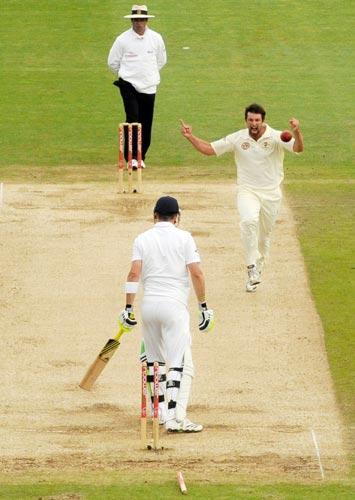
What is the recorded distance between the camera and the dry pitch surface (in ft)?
41.4

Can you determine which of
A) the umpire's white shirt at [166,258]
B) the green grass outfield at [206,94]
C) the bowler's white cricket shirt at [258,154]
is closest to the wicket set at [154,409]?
the umpire's white shirt at [166,258]

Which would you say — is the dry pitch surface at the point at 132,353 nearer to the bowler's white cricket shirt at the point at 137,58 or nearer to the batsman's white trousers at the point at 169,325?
the batsman's white trousers at the point at 169,325

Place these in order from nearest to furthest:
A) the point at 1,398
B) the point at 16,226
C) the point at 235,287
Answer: the point at 1,398 → the point at 235,287 → the point at 16,226

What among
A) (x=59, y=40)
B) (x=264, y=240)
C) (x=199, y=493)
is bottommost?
(x=199, y=493)

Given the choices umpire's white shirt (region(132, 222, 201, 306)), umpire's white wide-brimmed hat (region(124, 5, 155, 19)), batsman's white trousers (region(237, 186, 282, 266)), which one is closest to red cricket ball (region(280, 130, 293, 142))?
batsman's white trousers (region(237, 186, 282, 266))

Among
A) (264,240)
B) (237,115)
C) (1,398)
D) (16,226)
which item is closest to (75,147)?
(237,115)

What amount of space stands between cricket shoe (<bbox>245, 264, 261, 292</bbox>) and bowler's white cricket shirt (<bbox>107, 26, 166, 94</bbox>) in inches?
232

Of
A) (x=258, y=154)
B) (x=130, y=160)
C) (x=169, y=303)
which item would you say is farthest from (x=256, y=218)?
(x=130, y=160)

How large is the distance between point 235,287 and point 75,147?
298 inches

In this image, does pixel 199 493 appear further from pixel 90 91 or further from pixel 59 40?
pixel 59 40

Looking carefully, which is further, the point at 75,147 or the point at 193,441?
the point at 75,147

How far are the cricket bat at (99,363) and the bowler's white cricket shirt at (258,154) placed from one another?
4103 millimetres

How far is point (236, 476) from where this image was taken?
1212 cm

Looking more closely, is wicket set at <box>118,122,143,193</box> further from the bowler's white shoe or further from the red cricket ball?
the red cricket ball
